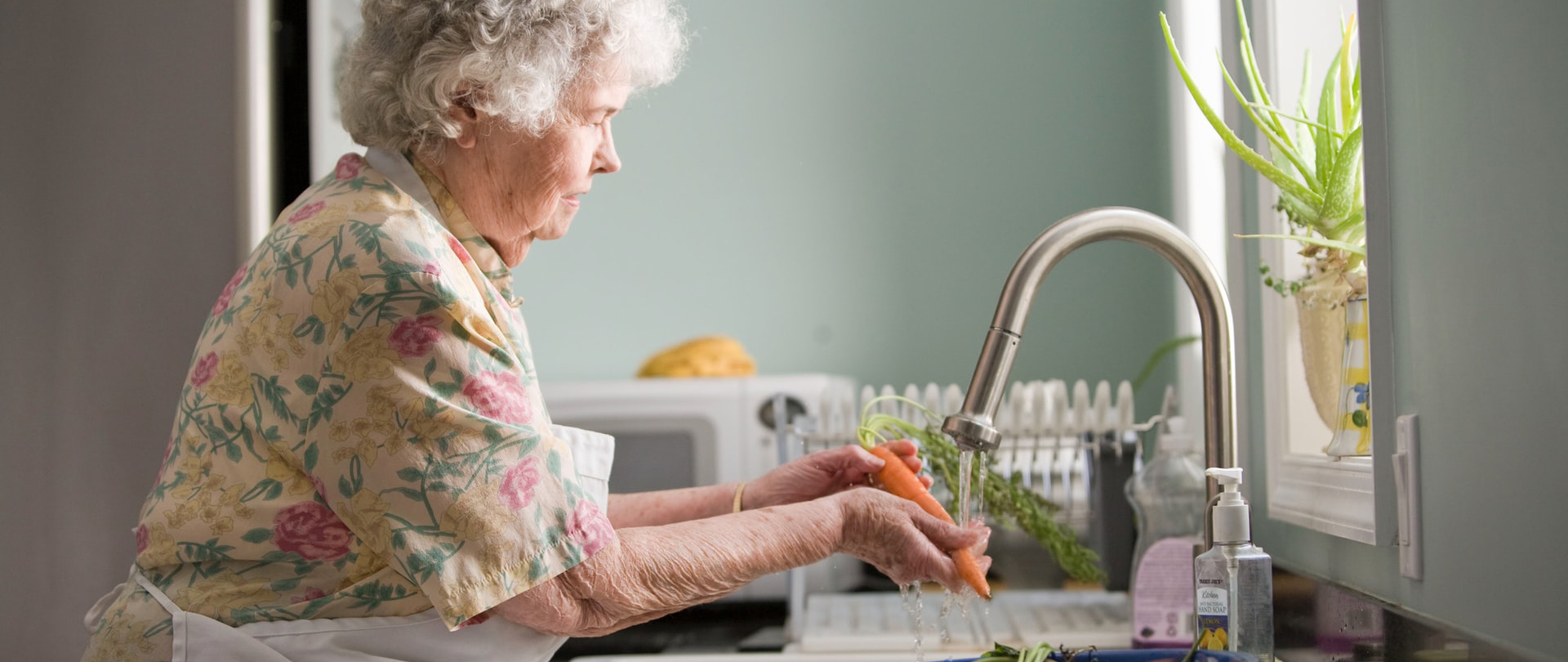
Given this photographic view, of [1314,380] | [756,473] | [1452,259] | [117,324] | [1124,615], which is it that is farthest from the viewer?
[756,473]

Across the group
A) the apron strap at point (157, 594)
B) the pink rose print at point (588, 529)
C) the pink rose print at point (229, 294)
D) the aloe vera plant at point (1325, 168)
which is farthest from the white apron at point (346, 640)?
the aloe vera plant at point (1325, 168)

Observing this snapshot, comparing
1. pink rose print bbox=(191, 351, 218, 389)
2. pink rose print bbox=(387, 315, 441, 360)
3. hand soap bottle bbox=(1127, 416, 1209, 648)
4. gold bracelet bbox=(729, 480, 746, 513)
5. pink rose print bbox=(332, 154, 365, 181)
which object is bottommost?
hand soap bottle bbox=(1127, 416, 1209, 648)

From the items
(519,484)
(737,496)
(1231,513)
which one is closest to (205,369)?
(519,484)

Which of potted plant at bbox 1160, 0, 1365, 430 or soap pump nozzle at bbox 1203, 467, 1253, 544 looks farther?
potted plant at bbox 1160, 0, 1365, 430

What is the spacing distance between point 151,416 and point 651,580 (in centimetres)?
102

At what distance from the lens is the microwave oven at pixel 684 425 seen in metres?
1.86

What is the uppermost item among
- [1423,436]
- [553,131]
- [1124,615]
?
[553,131]

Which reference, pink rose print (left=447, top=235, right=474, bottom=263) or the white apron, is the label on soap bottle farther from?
pink rose print (left=447, top=235, right=474, bottom=263)

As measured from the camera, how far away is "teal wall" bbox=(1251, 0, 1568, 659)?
66 centimetres

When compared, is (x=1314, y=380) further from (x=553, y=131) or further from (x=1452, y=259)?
(x=553, y=131)

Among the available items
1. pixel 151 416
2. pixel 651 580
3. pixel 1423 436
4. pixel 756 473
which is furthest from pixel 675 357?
pixel 1423 436

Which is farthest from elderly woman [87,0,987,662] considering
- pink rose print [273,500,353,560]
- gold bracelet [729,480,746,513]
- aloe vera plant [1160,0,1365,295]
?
aloe vera plant [1160,0,1365,295]

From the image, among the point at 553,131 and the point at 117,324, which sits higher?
the point at 553,131

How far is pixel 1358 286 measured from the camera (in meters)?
1.02
